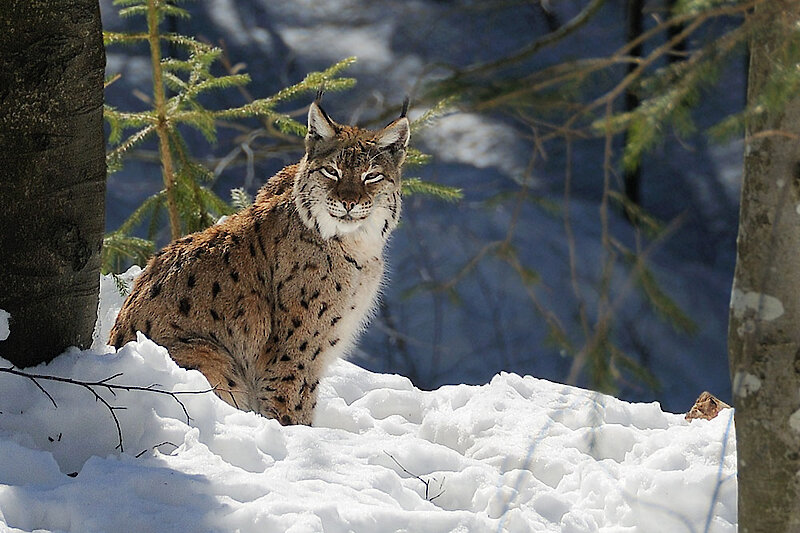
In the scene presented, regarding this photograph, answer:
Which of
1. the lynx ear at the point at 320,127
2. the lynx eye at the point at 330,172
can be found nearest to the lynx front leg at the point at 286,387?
the lynx eye at the point at 330,172

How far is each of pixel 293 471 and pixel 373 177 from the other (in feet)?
5.89

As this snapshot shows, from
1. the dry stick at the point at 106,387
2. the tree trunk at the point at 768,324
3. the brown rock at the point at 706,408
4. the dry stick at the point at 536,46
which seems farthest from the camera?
the brown rock at the point at 706,408

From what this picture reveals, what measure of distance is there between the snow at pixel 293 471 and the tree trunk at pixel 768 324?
0.16 metres

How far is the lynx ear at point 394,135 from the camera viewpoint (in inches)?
180

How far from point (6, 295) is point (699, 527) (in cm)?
245

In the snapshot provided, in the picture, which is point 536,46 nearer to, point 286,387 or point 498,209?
point 286,387

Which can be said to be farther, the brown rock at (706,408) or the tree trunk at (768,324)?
the brown rock at (706,408)

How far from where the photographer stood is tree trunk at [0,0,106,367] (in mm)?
3205

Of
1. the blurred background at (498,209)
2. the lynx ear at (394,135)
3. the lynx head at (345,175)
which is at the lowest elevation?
the blurred background at (498,209)

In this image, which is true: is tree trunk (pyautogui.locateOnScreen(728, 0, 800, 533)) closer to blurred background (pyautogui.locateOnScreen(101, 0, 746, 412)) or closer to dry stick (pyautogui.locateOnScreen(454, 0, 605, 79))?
dry stick (pyautogui.locateOnScreen(454, 0, 605, 79))

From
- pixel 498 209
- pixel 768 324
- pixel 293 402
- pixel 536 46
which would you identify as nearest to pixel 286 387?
pixel 293 402

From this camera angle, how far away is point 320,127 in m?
4.58

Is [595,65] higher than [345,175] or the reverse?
higher

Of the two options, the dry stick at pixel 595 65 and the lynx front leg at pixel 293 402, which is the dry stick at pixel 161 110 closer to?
the lynx front leg at pixel 293 402
